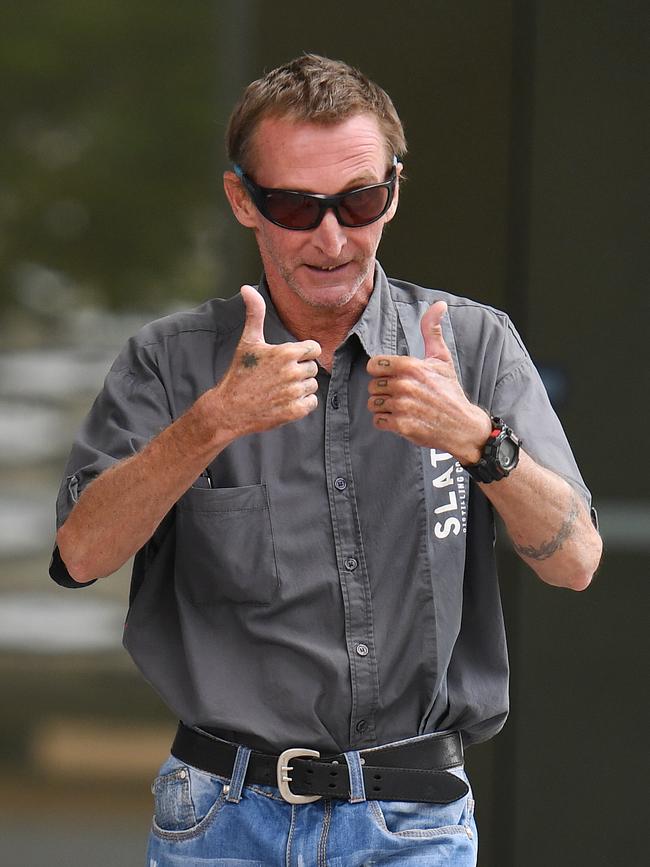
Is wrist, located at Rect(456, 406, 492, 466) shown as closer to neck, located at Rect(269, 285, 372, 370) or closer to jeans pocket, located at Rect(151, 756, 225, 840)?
neck, located at Rect(269, 285, 372, 370)

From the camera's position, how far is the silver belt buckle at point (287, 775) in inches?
95.8

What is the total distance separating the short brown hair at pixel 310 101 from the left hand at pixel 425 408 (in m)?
0.50

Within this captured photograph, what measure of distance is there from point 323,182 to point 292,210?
0.24 ft

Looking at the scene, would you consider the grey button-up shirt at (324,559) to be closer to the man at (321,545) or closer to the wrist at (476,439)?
the man at (321,545)

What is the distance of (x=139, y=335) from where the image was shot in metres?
2.66

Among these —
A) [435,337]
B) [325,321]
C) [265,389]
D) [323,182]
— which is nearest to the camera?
[265,389]

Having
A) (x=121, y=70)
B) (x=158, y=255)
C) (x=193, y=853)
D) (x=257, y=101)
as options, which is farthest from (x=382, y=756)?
(x=121, y=70)

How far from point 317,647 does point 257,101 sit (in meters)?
0.97

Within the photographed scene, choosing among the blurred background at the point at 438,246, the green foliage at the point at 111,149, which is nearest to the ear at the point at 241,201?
the blurred background at the point at 438,246

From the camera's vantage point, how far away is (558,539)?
8.01ft

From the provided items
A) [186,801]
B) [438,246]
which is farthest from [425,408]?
[438,246]

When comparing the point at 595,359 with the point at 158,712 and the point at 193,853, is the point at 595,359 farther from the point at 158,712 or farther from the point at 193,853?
the point at 193,853

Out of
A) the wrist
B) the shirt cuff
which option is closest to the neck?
the wrist

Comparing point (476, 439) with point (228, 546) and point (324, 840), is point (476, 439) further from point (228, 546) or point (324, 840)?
point (324, 840)
